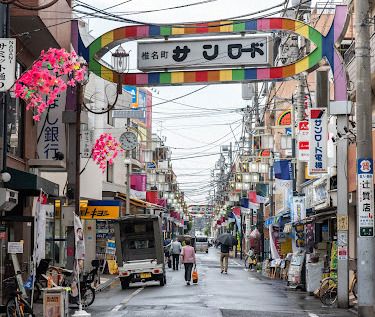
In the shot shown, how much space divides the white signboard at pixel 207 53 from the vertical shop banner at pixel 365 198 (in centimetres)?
440

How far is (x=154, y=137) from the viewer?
94688 mm

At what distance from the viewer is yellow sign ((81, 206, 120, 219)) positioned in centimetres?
3300

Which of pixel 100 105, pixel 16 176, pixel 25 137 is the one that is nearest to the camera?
pixel 16 176

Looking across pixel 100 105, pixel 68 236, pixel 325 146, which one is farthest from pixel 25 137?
pixel 100 105

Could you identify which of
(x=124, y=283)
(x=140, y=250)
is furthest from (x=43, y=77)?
(x=140, y=250)

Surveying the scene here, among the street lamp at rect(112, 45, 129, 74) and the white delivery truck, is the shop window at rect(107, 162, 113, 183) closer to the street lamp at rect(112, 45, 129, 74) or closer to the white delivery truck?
the white delivery truck

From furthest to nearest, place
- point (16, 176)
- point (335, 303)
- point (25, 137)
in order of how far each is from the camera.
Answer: point (25, 137)
point (335, 303)
point (16, 176)

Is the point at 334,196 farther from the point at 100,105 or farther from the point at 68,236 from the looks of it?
the point at 100,105

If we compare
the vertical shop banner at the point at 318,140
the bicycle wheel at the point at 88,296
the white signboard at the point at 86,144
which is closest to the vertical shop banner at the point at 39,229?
the bicycle wheel at the point at 88,296

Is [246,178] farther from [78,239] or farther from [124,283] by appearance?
[78,239]

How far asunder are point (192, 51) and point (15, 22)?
4.89 m

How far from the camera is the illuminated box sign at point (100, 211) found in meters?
33.0

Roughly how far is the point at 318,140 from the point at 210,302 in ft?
20.9

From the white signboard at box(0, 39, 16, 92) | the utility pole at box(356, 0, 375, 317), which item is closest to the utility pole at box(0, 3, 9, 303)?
the white signboard at box(0, 39, 16, 92)
